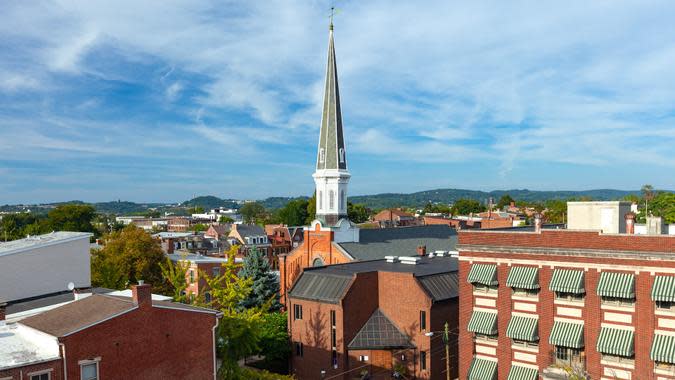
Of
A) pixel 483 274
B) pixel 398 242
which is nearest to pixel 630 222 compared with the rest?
pixel 483 274

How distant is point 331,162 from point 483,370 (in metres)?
34.0

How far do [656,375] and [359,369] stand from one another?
19863mm

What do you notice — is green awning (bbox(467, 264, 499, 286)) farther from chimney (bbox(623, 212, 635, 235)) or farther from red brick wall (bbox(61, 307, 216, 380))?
red brick wall (bbox(61, 307, 216, 380))

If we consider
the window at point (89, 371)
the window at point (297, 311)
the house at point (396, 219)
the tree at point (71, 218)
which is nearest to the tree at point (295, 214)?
the house at point (396, 219)

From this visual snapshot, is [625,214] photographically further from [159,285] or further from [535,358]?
[159,285]

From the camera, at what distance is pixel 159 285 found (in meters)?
55.5

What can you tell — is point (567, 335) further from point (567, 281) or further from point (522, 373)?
point (522, 373)

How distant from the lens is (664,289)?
83.7ft

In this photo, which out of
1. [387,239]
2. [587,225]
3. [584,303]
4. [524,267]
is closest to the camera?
[584,303]

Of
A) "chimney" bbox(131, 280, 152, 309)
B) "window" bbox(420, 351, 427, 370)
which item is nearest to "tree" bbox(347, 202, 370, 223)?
"window" bbox(420, 351, 427, 370)

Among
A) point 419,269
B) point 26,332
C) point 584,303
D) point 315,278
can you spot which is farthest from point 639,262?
point 26,332

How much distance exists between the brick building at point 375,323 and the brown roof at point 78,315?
16946 mm

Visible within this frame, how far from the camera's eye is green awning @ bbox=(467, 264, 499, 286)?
30859 millimetres

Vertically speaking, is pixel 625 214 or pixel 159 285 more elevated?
pixel 625 214
